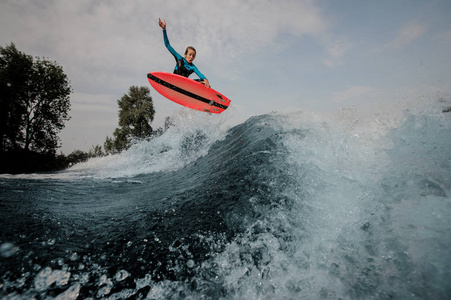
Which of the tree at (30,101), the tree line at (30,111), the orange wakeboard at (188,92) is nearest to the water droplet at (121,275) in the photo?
the orange wakeboard at (188,92)

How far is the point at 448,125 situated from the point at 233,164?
274 cm

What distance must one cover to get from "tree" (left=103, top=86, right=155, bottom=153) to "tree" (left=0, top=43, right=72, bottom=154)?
16.5ft

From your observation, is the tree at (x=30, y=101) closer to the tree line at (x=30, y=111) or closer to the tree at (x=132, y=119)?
the tree line at (x=30, y=111)

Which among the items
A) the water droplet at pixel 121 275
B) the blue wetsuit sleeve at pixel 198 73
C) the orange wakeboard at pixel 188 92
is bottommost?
the water droplet at pixel 121 275

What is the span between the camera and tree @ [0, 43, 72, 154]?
16.3 metres

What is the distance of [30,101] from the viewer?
1798cm

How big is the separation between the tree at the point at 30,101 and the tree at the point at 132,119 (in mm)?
5017

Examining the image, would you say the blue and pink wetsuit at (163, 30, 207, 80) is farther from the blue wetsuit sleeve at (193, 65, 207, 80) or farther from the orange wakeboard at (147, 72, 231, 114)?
the orange wakeboard at (147, 72, 231, 114)

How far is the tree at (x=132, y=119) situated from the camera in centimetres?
2283

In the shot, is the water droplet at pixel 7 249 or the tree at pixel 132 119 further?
the tree at pixel 132 119

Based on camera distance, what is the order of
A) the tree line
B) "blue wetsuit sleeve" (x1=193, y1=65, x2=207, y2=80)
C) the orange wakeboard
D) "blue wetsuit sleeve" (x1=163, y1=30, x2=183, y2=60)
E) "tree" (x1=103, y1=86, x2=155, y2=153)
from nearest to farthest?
the orange wakeboard
"blue wetsuit sleeve" (x1=163, y1=30, x2=183, y2=60)
"blue wetsuit sleeve" (x1=193, y1=65, x2=207, y2=80)
the tree line
"tree" (x1=103, y1=86, x2=155, y2=153)

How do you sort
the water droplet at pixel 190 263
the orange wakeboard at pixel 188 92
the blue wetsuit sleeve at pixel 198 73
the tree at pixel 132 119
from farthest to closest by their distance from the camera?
the tree at pixel 132 119 < the blue wetsuit sleeve at pixel 198 73 < the orange wakeboard at pixel 188 92 < the water droplet at pixel 190 263

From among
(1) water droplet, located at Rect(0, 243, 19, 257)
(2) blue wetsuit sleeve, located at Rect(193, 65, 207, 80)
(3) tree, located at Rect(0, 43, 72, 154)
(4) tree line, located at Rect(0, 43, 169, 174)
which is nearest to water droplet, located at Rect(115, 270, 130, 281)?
(1) water droplet, located at Rect(0, 243, 19, 257)

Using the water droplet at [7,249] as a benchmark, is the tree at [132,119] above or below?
above
